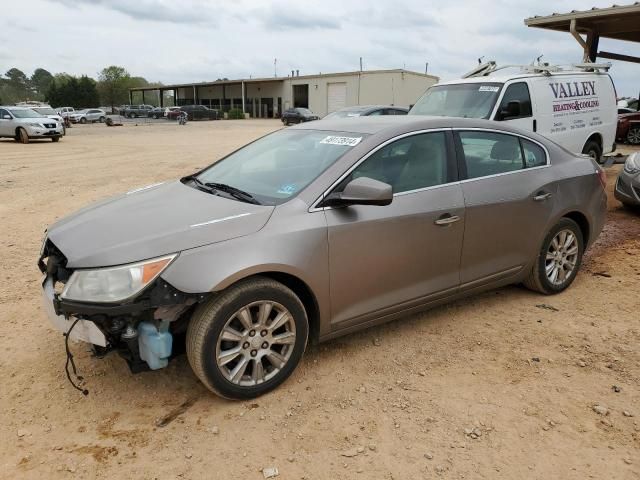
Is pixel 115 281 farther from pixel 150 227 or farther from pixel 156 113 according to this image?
pixel 156 113

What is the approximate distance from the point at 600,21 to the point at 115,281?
46.9ft

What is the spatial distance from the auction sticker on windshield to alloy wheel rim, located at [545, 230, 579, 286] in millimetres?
2072

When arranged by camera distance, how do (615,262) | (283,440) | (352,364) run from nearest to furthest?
(283,440)
(352,364)
(615,262)

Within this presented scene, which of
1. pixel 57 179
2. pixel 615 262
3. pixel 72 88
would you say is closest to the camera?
pixel 615 262

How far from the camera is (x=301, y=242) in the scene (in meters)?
3.01

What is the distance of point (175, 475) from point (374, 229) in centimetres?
177

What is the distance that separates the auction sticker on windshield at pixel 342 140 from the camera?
3.47 metres

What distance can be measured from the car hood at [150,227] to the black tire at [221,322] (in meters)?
0.31

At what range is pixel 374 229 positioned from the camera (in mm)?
3283

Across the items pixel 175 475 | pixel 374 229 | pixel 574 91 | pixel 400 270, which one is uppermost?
pixel 574 91

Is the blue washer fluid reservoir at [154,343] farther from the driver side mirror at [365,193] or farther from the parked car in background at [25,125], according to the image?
the parked car in background at [25,125]

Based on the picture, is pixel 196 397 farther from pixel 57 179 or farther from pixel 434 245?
pixel 57 179

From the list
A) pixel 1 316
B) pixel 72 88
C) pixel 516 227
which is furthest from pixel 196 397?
pixel 72 88

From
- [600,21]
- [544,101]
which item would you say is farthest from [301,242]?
[600,21]
